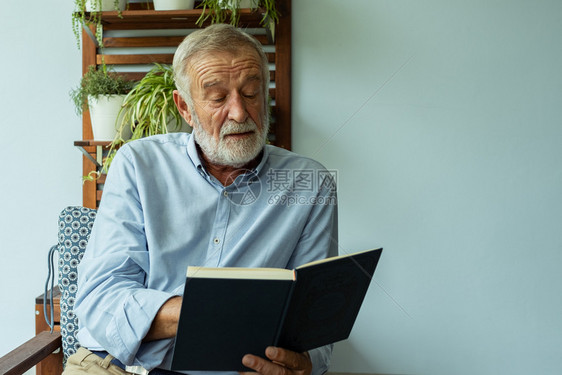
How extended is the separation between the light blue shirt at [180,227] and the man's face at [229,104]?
2.5 inches

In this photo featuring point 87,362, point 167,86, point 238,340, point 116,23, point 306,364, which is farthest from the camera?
point 116,23

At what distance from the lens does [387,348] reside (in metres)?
2.22

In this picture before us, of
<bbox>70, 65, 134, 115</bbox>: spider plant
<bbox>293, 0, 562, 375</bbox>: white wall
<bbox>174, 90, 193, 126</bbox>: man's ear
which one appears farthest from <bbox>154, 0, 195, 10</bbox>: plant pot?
<bbox>174, 90, 193, 126</bbox>: man's ear

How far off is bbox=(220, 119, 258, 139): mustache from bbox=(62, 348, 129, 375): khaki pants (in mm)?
633

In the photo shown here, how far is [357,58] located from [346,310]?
1289 mm

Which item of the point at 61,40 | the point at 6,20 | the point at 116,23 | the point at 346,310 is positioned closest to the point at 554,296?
the point at 346,310

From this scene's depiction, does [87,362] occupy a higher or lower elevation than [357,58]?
lower

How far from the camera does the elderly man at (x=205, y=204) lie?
131cm

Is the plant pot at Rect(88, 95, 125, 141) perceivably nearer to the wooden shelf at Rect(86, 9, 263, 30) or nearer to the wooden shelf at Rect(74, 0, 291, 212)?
the wooden shelf at Rect(74, 0, 291, 212)

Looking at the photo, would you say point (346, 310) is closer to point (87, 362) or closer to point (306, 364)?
point (306, 364)

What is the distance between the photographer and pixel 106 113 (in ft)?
6.59

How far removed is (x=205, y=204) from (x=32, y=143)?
48.2 inches

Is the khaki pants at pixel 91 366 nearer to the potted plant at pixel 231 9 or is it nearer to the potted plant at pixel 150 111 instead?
the potted plant at pixel 150 111

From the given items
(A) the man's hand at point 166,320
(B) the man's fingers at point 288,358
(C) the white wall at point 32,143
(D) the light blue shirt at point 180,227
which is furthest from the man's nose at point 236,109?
(C) the white wall at point 32,143
